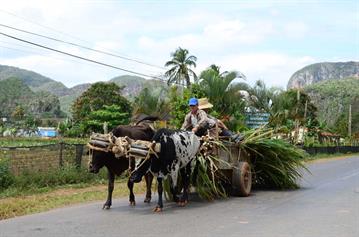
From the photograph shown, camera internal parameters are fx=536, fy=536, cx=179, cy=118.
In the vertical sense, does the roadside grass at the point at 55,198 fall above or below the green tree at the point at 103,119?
below

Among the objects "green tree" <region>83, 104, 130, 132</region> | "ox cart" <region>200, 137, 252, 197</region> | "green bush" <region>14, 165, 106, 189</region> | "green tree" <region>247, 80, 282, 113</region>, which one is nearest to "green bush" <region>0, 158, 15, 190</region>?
"green bush" <region>14, 165, 106, 189</region>

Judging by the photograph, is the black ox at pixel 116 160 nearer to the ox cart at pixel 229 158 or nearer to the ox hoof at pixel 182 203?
the ox cart at pixel 229 158

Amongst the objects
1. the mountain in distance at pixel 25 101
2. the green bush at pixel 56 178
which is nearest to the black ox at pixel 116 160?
the green bush at pixel 56 178

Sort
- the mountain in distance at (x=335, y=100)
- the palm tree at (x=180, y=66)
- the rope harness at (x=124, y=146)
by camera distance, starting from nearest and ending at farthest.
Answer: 1. the rope harness at (x=124, y=146)
2. the palm tree at (x=180, y=66)
3. the mountain in distance at (x=335, y=100)

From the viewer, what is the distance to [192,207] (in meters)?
10.7

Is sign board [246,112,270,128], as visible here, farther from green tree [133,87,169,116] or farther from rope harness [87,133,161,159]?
rope harness [87,133,161,159]

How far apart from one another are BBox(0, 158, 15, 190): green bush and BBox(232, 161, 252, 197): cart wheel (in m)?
5.82

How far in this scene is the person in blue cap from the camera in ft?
38.0

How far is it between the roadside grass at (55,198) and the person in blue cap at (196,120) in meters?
2.24

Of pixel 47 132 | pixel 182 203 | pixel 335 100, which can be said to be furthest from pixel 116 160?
pixel 335 100

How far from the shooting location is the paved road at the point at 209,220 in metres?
8.13

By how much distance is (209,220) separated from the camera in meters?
9.16

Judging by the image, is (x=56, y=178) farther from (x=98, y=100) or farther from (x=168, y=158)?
(x=98, y=100)

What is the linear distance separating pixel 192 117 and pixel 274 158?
2842 millimetres
